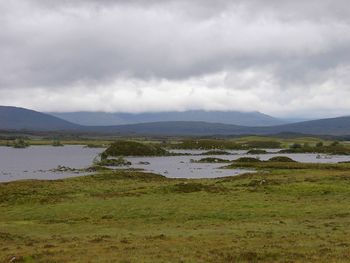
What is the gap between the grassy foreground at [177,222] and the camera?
26.7 m

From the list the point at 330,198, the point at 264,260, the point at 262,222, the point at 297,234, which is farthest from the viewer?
the point at 330,198

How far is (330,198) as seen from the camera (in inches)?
2168

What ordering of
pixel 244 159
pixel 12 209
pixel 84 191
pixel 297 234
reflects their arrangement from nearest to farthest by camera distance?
pixel 297 234 → pixel 12 209 → pixel 84 191 → pixel 244 159

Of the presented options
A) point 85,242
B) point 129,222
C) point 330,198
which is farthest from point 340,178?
point 85,242

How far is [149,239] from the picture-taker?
3183cm

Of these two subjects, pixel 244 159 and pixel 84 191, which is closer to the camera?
pixel 84 191

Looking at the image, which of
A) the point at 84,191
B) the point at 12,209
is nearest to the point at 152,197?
the point at 84,191

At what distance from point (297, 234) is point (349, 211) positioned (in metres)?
13.7

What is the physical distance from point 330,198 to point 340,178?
21.3 metres

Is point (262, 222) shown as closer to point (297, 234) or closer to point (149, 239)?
point (297, 234)

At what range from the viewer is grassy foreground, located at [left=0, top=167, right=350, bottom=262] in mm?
26672

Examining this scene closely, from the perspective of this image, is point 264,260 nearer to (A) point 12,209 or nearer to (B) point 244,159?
(A) point 12,209

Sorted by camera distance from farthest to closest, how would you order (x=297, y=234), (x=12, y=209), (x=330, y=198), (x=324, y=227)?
(x=330, y=198) → (x=12, y=209) → (x=324, y=227) → (x=297, y=234)

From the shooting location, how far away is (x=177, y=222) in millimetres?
41469
